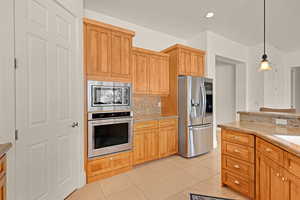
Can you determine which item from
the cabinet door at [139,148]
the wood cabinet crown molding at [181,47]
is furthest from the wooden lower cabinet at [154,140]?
the wood cabinet crown molding at [181,47]

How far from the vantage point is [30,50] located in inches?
60.9

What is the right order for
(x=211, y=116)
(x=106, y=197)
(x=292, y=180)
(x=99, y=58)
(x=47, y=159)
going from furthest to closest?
(x=211, y=116), (x=99, y=58), (x=106, y=197), (x=47, y=159), (x=292, y=180)

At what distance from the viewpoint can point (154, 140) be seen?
3090mm

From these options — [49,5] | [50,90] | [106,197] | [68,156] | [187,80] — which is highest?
[49,5]

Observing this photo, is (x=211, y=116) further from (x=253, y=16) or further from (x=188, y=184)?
(x=253, y=16)

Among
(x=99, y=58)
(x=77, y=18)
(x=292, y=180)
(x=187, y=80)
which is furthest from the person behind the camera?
(x=187, y=80)

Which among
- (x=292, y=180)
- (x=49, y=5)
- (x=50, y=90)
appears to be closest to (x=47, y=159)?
(x=50, y=90)

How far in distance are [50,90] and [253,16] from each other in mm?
4335

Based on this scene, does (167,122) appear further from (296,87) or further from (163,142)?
(296,87)

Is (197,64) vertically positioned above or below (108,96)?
above

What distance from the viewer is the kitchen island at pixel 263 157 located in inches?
48.0

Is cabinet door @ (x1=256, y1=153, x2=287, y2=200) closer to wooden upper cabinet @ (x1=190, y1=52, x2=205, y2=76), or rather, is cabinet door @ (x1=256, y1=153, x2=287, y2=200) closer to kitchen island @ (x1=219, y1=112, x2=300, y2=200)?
kitchen island @ (x1=219, y1=112, x2=300, y2=200)

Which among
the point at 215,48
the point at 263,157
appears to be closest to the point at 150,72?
the point at 215,48

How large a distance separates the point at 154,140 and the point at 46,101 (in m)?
2.05
